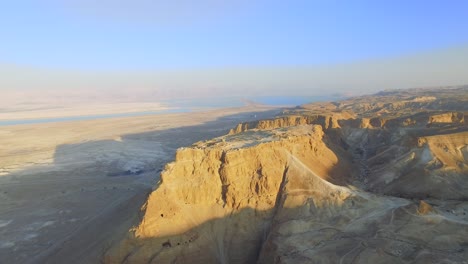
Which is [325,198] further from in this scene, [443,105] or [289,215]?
[443,105]

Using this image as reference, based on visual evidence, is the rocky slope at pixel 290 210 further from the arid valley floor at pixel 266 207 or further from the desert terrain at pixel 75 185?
the desert terrain at pixel 75 185

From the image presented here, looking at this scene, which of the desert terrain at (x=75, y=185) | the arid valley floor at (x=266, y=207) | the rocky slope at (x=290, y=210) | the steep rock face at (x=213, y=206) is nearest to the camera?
the rocky slope at (x=290, y=210)

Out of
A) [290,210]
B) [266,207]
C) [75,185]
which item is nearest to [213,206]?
[266,207]

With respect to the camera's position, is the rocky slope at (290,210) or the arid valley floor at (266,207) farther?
the arid valley floor at (266,207)

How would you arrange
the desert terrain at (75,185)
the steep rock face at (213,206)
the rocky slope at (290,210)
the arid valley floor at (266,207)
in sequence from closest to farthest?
the rocky slope at (290,210)
the arid valley floor at (266,207)
the steep rock face at (213,206)
the desert terrain at (75,185)

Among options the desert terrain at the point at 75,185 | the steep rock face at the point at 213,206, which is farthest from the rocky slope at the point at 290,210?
the desert terrain at the point at 75,185

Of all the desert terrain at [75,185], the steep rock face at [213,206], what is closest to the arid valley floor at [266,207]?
the steep rock face at [213,206]
